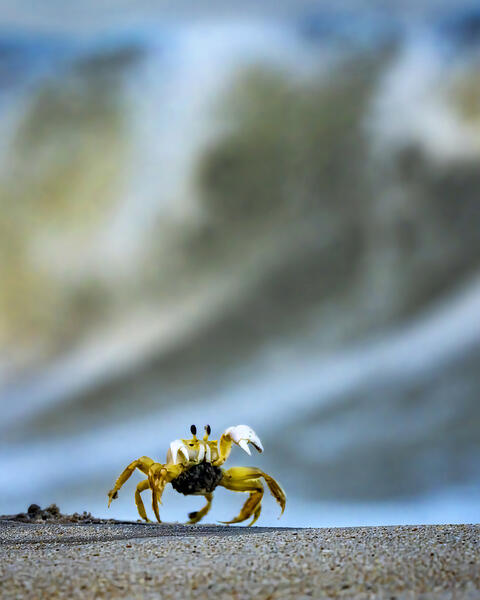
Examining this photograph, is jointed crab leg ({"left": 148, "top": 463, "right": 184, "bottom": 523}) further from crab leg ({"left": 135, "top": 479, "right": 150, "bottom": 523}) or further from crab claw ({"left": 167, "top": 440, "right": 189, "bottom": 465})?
crab leg ({"left": 135, "top": 479, "right": 150, "bottom": 523})

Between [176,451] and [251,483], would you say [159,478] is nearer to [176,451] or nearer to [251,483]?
[176,451]

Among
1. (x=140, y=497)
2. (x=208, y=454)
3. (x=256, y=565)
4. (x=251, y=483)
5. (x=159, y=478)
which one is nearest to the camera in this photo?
(x=256, y=565)

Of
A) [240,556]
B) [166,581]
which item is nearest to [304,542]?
[240,556]

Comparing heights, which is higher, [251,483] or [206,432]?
[206,432]

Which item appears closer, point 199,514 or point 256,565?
point 256,565

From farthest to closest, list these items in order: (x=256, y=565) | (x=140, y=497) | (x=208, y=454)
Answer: (x=140, y=497) → (x=208, y=454) → (x=256, y=565)

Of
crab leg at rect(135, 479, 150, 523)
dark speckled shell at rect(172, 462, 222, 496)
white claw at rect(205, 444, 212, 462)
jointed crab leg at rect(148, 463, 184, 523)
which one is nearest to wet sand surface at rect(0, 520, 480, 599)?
jointed crab leg at rect(148, 463, 184, 523)

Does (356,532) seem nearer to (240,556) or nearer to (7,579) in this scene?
(240,556)

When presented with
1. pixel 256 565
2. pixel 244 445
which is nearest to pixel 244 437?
pixel 244 445
